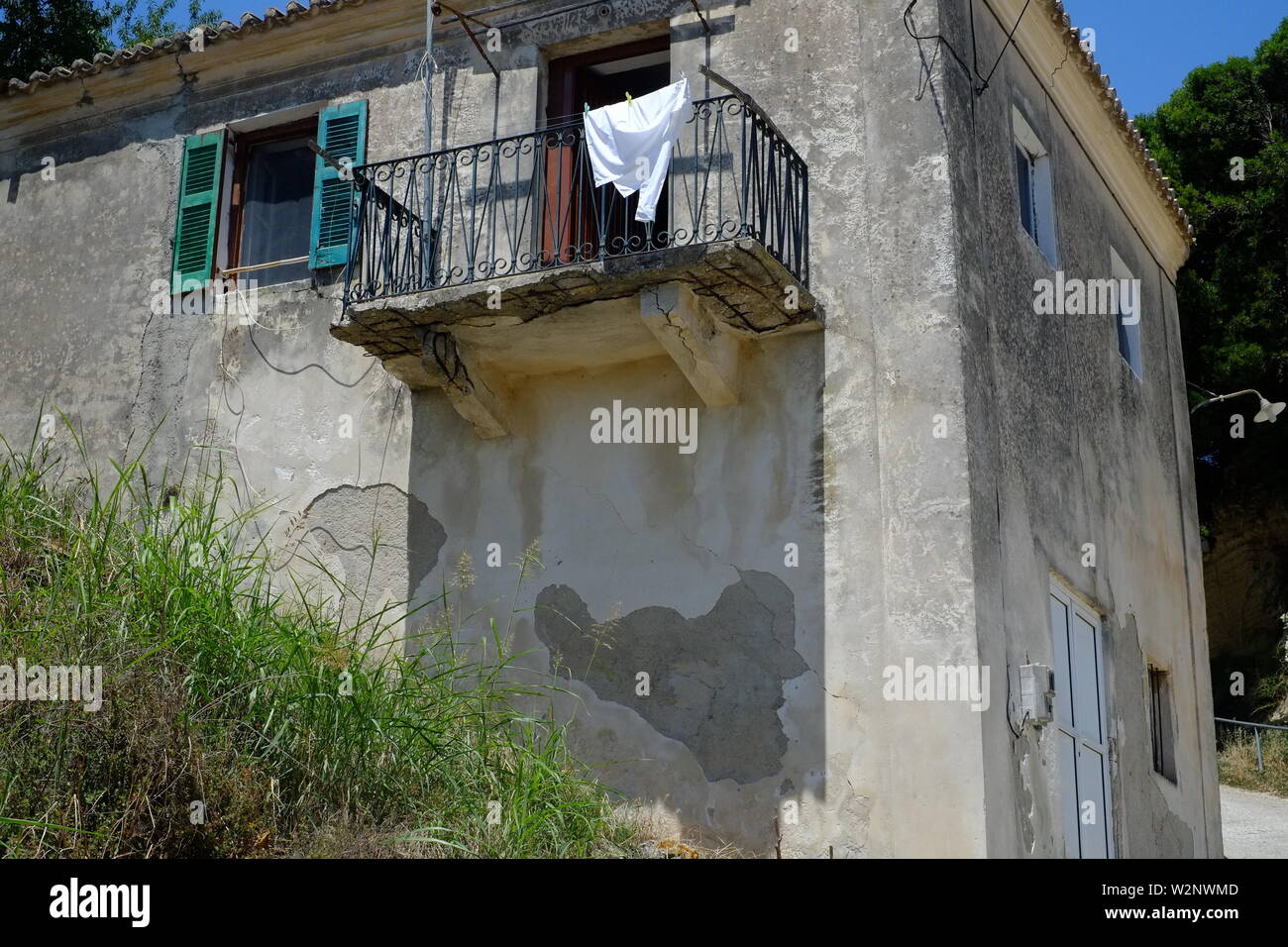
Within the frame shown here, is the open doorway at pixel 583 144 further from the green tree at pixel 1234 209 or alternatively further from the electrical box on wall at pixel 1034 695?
the green tree at pixel 1234 209

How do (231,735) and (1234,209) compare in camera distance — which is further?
(1234,209)

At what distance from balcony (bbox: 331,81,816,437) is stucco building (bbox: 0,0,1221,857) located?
0.12 feet

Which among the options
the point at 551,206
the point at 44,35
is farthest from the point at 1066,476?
the point at 44,35

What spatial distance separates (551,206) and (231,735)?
15.3 feet

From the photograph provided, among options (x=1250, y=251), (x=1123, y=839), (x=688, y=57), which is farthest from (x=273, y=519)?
(x=1250, y=251)

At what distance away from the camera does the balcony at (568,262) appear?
970 cm

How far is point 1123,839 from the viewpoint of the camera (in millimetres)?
11172

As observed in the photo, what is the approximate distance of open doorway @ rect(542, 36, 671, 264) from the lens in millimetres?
10930

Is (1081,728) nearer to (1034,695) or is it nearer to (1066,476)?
(1034,695)

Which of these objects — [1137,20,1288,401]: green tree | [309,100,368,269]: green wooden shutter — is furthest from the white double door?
[1137,20,1288,401]: green tree

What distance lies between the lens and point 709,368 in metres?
10.0

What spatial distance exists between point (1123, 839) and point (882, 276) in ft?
14.5

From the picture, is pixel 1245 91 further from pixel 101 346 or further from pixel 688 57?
pixel 101 346

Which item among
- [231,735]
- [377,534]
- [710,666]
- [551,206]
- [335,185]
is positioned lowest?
[231,735]
